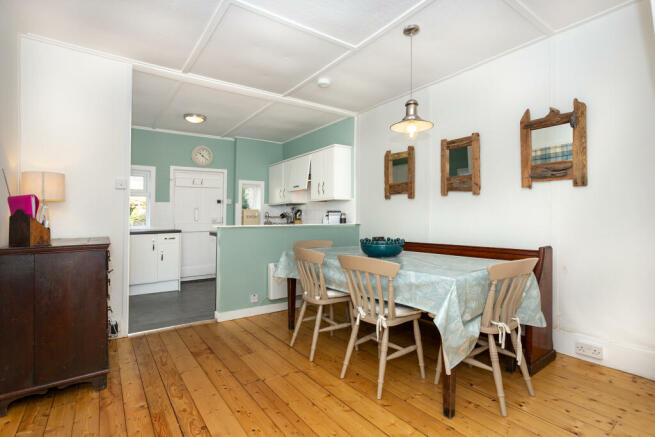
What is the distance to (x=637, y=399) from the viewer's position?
2.14 m

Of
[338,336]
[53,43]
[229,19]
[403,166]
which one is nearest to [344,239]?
[403,166]

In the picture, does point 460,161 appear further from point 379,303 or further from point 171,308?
point 171,308

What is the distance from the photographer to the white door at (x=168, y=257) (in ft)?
16.8

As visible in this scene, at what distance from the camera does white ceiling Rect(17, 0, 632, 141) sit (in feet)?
8.09

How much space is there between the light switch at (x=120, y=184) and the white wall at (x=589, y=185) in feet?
11.0

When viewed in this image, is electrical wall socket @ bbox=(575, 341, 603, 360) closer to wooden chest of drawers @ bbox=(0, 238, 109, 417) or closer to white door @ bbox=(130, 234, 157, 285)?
wooden chest of drawers @ bbox=(0, 238, 109, 417)

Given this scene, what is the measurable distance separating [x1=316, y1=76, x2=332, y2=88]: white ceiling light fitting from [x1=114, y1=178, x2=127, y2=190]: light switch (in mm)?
2270

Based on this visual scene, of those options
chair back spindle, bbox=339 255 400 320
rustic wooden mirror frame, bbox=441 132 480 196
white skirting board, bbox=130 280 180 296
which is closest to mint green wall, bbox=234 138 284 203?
white skirting board, bbox=130 280 180 296

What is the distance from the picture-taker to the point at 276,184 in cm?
643

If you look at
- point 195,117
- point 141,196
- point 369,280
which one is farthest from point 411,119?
point 141,196

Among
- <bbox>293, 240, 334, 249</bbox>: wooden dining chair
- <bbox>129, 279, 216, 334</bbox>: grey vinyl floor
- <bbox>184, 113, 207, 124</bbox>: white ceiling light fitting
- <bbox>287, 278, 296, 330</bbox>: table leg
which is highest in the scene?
<bbox>184, 113, 207, 124</bbox>: white ceiling light fitting

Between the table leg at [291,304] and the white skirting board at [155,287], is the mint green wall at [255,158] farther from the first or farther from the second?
the table leg at [291,304]

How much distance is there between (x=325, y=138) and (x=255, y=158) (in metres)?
1.71

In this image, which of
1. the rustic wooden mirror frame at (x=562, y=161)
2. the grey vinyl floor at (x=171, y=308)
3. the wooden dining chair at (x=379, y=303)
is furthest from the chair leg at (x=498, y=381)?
the grey vinyl floor at (x=171, y=308)
